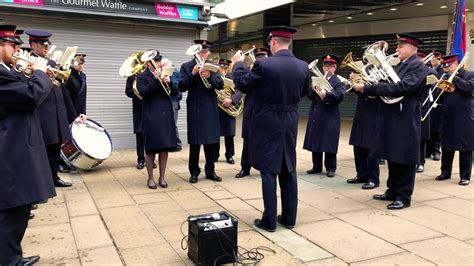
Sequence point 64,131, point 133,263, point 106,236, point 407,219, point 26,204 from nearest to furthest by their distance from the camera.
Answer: point 26,204
point 133,263
point 106,236
point 407,219
point 64,131

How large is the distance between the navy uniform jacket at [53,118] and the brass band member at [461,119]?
567 cm

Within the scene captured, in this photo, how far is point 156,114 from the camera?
603cm

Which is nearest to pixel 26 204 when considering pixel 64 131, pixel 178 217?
pixel 178 217

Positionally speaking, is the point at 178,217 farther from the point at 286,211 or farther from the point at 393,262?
the point at 393,262

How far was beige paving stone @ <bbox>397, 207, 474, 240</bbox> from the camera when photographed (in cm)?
447

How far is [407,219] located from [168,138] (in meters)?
3.26

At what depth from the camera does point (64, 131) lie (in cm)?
591

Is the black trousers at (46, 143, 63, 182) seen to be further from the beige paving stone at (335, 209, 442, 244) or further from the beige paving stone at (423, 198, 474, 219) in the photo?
the beige paving stone at (423, 198, 474, 219)

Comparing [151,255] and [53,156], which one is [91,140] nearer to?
[53,156]

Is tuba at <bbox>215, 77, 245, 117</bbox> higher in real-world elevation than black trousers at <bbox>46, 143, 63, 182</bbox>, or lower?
higher

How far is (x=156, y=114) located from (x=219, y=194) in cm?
143

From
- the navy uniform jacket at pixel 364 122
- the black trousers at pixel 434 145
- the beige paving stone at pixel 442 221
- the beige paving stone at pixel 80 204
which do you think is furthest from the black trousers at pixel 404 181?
the black trousers at pixel 434 145

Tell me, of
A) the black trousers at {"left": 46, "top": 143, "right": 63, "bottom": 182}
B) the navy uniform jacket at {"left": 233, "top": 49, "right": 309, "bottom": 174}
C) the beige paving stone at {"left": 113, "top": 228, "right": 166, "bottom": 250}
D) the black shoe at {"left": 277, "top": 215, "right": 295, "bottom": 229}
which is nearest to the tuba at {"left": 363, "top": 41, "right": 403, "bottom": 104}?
the navy uniform jacket at {"left": 233, "top": 49, "right": 309, "bottom": 174}

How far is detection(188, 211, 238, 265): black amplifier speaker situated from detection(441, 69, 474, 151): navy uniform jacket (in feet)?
14.7
